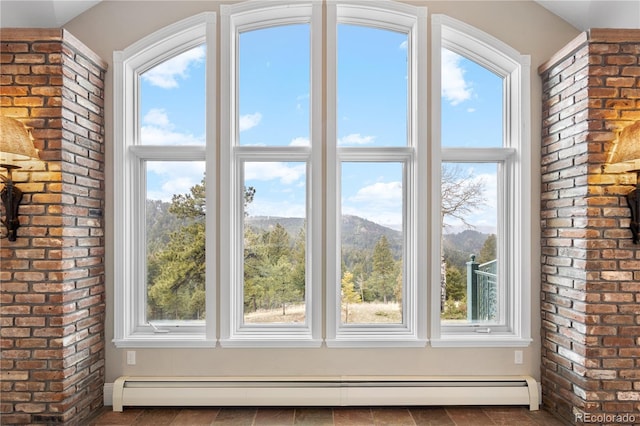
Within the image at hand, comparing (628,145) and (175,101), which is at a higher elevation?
(175,101)

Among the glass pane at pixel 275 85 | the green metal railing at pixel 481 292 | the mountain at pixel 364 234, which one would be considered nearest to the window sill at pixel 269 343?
the mountain at pixel 364 234

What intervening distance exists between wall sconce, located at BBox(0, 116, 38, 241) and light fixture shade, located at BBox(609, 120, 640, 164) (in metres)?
3.47

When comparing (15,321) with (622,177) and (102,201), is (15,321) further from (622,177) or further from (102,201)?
(622,177)

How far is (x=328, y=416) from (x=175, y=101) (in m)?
2.57

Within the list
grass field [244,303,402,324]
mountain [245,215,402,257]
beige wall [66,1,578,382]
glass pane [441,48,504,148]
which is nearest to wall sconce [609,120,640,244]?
beige wall [66,1,578,382]

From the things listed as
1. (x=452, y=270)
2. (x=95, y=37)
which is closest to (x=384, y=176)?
(x=452, y=270)

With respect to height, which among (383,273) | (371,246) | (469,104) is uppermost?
(469,104)

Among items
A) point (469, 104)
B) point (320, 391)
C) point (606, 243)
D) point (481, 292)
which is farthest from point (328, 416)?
point (469, 104)

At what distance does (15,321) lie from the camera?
104 inches

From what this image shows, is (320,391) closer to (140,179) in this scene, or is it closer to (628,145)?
(140,179)

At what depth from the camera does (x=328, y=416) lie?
116 inches

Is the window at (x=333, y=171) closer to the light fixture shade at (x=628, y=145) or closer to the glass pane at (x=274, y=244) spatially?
the glass pane at (x=274, y=244)

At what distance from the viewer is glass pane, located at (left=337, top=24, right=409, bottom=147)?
10.8 feet

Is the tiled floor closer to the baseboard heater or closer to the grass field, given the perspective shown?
the baseboard heater
